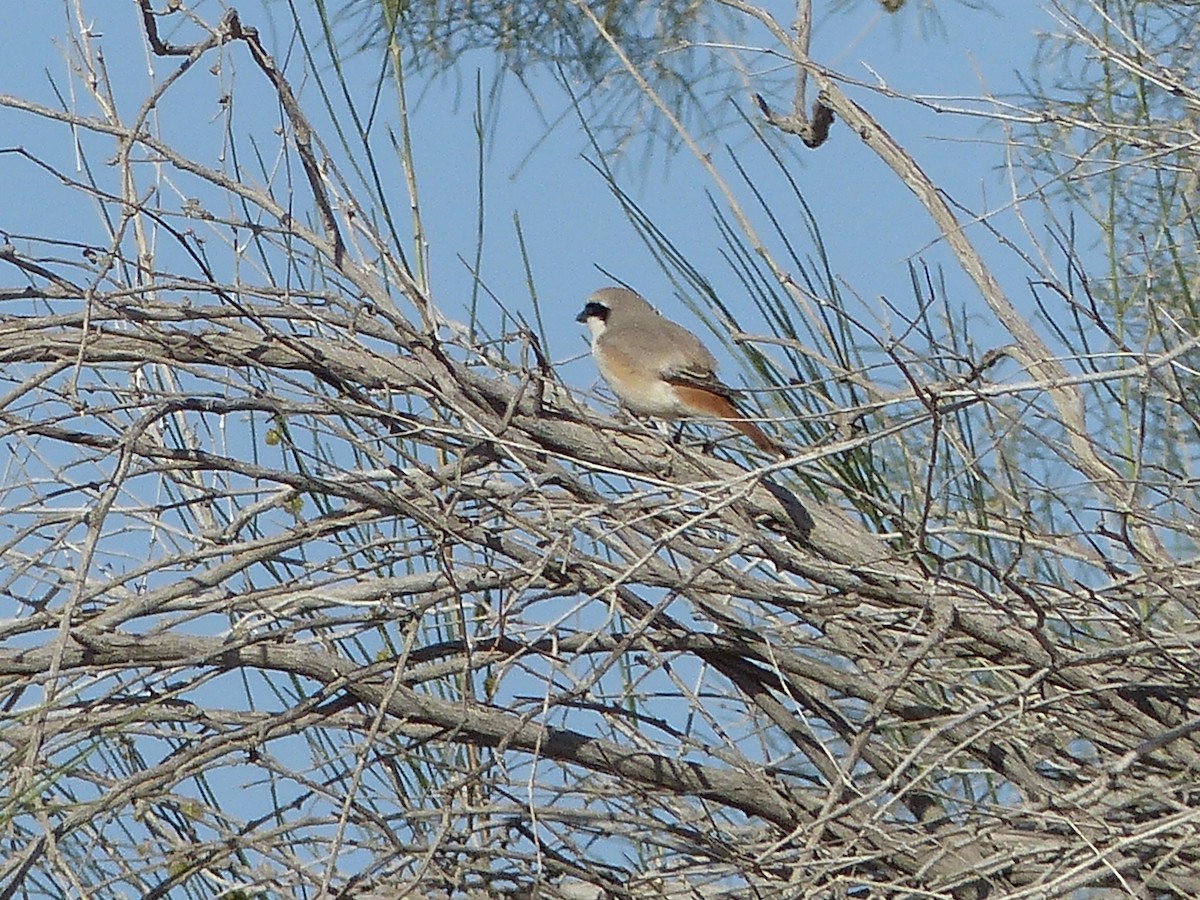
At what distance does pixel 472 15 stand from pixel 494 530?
1.69 meters

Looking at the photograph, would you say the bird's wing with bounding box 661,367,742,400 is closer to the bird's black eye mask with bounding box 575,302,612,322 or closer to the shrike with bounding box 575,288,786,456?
the shrike with bounding box 575,288,786,456

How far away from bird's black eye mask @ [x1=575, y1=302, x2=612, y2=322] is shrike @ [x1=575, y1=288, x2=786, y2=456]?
0.17 meters

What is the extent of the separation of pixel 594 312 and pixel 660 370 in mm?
587

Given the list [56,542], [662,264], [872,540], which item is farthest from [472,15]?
[56,542]

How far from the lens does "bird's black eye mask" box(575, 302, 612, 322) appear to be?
3641mm

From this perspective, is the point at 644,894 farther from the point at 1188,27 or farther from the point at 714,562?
the point at 1188,27

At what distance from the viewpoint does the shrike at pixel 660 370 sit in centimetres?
304

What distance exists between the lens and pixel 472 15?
3508 mm

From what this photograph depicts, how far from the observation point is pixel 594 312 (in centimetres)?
370

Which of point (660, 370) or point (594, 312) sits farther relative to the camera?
point (594, 312)

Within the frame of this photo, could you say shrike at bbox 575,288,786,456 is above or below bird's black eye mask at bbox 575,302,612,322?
below

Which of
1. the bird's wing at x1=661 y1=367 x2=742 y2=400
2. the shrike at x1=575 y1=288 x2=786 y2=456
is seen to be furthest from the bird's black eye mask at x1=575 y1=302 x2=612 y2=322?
the bird's wing at x1=661 y1=367 x2=742 y2=400

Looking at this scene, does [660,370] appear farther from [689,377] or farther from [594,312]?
[594,312]

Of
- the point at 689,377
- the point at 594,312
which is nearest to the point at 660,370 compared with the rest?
the point at 689,377
